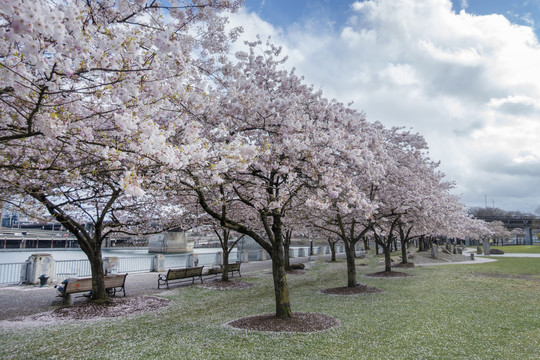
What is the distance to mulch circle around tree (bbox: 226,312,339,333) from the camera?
757 centimetres

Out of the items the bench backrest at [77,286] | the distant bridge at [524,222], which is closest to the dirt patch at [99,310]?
the bench backrest at [77,286]

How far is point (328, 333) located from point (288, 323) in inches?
45.0

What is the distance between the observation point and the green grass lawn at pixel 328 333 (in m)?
6.04

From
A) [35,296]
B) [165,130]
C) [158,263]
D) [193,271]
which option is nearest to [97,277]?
[35,296]

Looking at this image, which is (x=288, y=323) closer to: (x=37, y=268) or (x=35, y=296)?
(x=35, y=296)

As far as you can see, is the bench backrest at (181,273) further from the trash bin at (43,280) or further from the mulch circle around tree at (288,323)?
the mulch circle around tree at (288,323)

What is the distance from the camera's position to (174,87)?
5.89m

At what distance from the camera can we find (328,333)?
23.6 ft

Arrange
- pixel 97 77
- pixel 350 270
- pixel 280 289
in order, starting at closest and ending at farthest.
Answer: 1. pixel 97 77
2. pixel 280 289
3. pixel 350 270

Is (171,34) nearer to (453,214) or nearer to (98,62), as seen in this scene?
(98,62)

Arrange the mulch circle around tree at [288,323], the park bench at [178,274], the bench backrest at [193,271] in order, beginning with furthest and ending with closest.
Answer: the bench backrest at [193,271], the park bench at [178,274], the mulch circle around tree at [288,323]

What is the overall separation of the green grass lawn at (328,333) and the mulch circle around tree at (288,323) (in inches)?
13.0

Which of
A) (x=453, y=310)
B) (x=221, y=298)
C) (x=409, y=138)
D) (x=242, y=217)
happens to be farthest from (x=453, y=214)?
(x=221, y=298)

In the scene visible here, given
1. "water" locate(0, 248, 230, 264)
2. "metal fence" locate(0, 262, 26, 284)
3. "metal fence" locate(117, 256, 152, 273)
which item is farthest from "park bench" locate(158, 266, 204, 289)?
"water" locate(0, 248, 230, 264)
